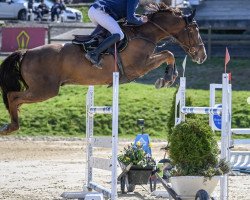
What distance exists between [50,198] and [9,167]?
3839 millimetres

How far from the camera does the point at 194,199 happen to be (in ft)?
29.7

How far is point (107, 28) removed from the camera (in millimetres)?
11195

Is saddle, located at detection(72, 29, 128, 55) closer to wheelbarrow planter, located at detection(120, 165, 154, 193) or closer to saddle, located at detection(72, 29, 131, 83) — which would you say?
saddle, located at detection(72, 29, 131, 83)

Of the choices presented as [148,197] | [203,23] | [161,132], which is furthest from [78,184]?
[203,23]

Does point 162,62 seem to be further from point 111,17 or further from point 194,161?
point 194,161

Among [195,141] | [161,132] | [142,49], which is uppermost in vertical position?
[142,49]

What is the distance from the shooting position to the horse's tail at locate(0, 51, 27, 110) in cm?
1145

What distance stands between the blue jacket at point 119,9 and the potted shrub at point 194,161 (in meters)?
2.35

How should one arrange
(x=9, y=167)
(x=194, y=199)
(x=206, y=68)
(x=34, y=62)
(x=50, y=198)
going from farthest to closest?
(x=206, y=68) → (x=9, y=167) → (x=34, y=62) → (x=50, y=198) → (x=194, y=199)

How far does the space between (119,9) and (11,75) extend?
1.63 m

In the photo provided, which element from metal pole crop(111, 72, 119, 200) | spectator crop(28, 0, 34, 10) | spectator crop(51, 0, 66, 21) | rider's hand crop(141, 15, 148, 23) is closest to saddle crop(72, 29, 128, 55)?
rider's hand crop(141, 15, 148, 23)

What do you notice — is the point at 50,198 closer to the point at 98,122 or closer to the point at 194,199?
the point at 194,199

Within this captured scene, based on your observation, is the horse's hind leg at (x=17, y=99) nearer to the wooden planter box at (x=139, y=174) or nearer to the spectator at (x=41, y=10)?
the wooden planter box at (x=139, y=174)

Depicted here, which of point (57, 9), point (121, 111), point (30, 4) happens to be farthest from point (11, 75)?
point (30, 4)
